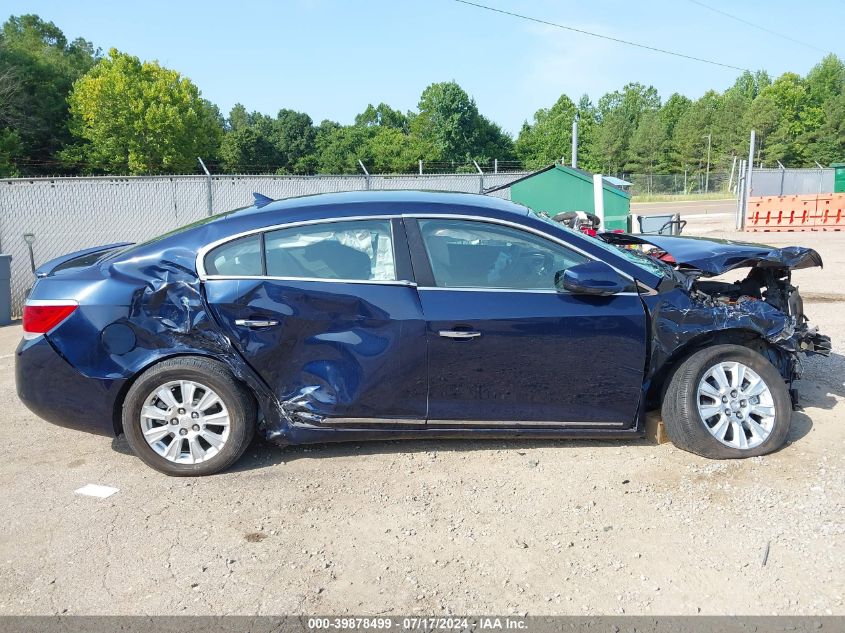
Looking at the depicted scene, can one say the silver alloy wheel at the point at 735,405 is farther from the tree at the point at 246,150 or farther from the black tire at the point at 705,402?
the tree at the point at 246,150

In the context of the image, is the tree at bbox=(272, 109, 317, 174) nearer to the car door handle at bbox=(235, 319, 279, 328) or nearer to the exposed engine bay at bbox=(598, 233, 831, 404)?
the exposed engine bay at bbox=(598, 233, 831, 404)

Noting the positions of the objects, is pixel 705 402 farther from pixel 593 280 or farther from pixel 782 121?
pixel 782 121

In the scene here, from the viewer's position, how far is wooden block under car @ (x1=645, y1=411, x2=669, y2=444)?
4.26 metres

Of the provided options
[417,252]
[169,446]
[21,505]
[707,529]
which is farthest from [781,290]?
[21,505]

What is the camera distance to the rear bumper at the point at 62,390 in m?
4.02

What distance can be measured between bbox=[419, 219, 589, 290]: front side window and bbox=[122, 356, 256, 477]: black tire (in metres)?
1.35

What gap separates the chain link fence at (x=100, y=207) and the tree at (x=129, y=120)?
140 feet

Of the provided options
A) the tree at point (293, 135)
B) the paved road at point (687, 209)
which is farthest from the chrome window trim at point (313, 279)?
the tree at point (293, 135)

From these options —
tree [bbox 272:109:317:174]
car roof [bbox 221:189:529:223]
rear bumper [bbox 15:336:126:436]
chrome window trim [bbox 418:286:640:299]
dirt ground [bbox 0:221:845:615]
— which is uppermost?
tree [bbox 272:109:317:174]

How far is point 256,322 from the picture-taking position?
400 centimetres

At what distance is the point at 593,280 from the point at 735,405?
1142mm

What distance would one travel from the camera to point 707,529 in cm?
340

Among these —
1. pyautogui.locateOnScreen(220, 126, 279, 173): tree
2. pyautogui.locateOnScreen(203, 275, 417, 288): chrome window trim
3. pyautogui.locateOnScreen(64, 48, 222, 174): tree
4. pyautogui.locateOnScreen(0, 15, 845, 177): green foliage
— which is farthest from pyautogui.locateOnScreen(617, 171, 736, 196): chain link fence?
pyautogui.locateOnScreen(203, 275, 417, 288): chrome window trim

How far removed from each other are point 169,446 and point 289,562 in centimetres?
123
